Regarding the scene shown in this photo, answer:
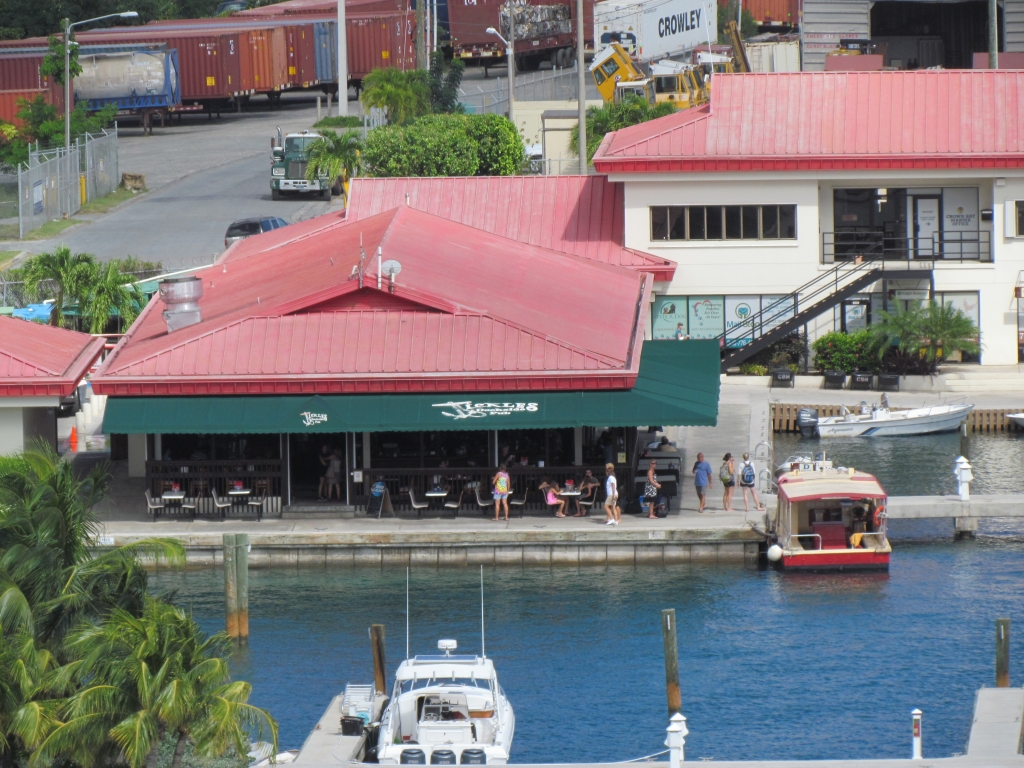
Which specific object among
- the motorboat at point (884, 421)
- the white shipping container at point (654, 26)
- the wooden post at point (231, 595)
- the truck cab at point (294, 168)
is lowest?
the wooden post at point (231, 595)

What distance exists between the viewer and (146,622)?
71.1ft

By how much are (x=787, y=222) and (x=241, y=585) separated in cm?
2764

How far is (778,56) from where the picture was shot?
9662cm

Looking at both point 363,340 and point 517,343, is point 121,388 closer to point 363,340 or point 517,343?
point 363,340

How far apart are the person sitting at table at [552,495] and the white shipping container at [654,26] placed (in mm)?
58833

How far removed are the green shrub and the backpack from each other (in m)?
16.3

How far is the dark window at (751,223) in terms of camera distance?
56625 mm

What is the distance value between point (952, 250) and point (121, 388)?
2961cm

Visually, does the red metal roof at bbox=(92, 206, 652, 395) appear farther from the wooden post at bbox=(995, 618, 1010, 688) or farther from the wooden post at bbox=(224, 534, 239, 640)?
the wooden post at bbox=(995, 618, 1010, 688)

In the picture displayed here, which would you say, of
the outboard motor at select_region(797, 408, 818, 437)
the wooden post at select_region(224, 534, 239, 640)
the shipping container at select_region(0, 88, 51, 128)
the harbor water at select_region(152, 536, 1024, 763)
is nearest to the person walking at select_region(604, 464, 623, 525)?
the harbor water at select_region(152, 536, 1024, 763)

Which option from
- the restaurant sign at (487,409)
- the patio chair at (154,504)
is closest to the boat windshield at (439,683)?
the restaurant sign at (487,409)

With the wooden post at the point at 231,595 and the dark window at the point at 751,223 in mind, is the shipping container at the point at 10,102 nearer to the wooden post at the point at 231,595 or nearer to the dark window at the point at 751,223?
the dark window at the point at 751,223

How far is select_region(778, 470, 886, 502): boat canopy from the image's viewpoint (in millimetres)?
37875

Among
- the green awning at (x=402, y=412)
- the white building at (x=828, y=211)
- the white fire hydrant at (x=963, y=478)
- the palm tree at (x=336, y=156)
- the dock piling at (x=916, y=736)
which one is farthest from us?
the palm tree at (x=336, y=156)
